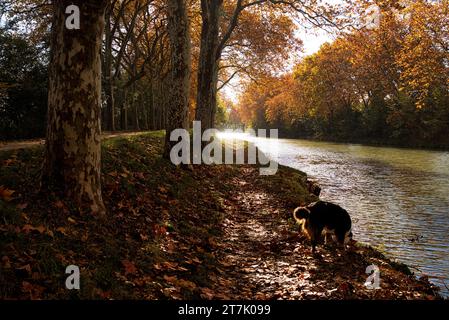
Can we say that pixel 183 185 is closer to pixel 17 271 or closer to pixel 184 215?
pixel 184 215

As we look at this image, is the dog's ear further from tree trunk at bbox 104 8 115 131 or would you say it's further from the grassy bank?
tree trunk at bbox 104 8 115 131

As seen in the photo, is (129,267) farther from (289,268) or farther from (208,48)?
(208,48)

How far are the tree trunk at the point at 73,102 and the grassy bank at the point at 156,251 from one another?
1.46 feet

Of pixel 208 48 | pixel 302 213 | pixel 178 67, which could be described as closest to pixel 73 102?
pixel 302 213

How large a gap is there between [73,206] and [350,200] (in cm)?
1260

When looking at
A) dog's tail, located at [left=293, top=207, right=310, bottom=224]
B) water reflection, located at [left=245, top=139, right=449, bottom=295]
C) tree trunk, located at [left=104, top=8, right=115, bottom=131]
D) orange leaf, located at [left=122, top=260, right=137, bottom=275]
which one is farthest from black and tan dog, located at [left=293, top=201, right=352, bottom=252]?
tree trunk, located at [left=104, top=8, right=115, bottom=131]

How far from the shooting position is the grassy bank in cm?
470

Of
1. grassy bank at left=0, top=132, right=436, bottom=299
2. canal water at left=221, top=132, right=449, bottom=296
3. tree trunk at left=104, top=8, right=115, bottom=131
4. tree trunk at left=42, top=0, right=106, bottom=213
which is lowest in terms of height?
canal water at left=221, top=132, right=449, bottom=296

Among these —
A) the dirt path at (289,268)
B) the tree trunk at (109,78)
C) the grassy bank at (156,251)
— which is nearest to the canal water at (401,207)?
the dirt path at (289,268)

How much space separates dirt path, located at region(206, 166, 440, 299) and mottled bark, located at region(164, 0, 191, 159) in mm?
4398

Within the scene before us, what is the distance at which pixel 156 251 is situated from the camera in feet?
20.4

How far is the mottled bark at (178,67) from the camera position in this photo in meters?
12.5

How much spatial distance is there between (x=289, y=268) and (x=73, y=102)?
4.87 meters

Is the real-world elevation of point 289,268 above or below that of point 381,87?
below
